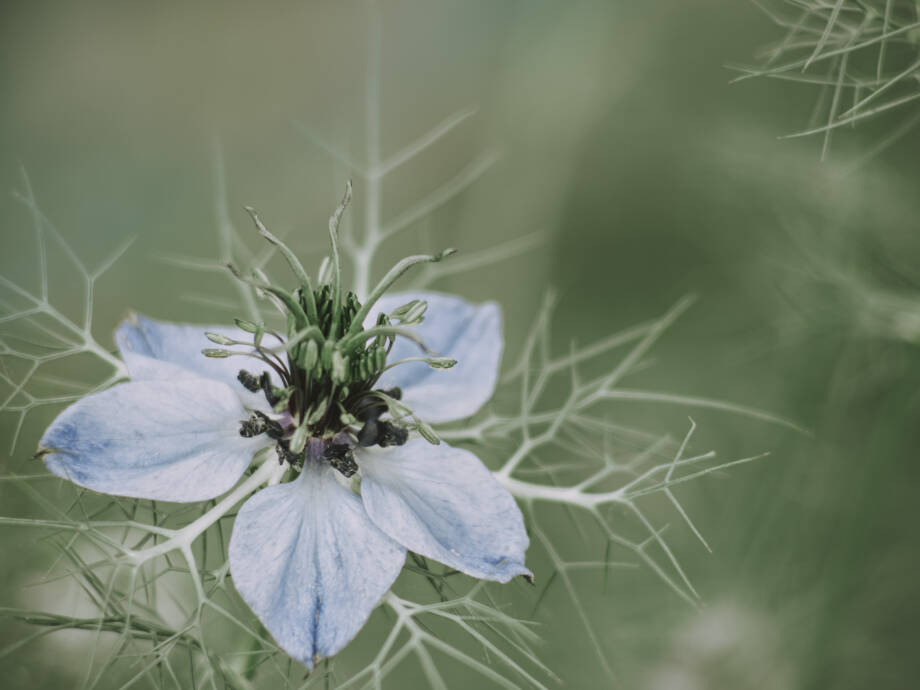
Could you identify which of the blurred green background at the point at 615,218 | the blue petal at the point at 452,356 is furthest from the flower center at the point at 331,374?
the blurred green background at the point at 615,218

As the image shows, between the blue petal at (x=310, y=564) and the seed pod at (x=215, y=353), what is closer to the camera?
the blue petal at (x=310, y=564)

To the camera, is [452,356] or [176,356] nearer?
[176,356]

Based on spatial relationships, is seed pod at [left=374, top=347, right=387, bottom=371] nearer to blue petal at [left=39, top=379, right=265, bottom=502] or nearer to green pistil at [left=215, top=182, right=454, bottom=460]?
green pistil at [left=215, top=182, right=454, bottom=460]

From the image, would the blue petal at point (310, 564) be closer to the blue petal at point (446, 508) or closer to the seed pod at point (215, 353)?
the blue petal at point (446, 508)

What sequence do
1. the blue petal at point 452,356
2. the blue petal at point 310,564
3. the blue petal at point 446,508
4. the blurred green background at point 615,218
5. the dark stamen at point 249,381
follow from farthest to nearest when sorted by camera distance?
the blurred green background at point 615,218 < the blue petal at point 452,356 < the dark stamen at point 249,381 < the blue petal at point 446,508 < the blue petal at point 310,564

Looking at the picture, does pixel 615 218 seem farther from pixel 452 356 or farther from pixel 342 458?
pixel 342 458

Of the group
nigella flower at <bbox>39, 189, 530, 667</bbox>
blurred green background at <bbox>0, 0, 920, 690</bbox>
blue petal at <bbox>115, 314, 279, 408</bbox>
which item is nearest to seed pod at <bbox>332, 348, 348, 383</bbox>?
nigella flower at <bbox>39, 189, 530, 667</bbox>

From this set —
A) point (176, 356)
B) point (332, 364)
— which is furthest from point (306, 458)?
point (176, 356)
